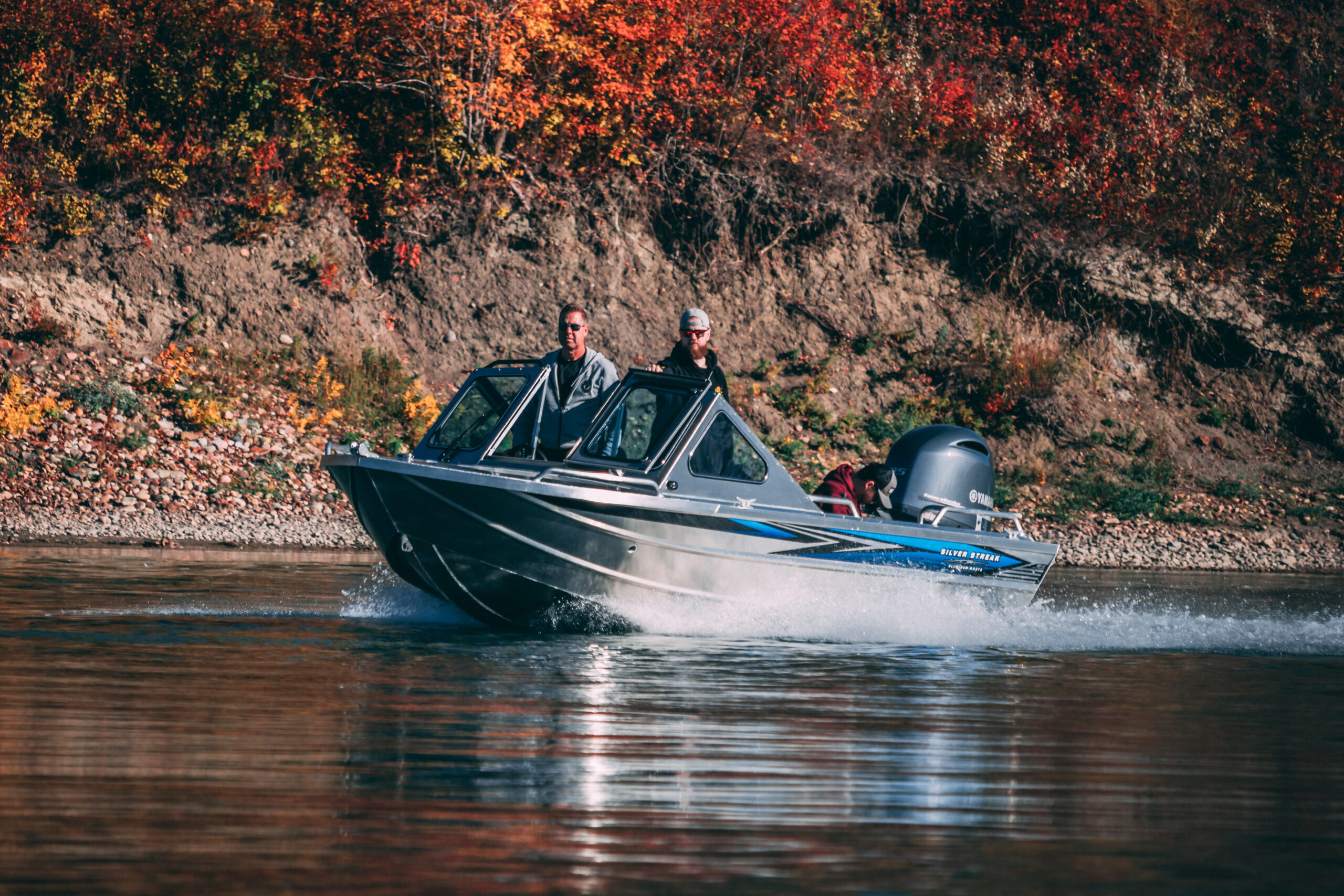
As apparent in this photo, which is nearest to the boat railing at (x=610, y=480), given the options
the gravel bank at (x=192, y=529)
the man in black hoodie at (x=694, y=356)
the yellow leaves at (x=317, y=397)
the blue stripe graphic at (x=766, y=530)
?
the blue stripe graphic at (x=766, y=530)

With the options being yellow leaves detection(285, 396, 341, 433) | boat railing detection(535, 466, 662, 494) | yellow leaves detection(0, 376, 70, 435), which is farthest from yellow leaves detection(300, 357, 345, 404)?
boat railing detection(535, 466, 662, 494)

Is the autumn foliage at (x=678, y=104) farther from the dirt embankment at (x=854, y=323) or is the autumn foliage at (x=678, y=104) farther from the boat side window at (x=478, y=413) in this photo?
the boat side window at (x=478, y=413)

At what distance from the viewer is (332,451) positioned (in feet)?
33.0

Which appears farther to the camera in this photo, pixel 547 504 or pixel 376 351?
pixel 376 351

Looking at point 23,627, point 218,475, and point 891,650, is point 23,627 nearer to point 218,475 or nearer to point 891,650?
point 891,650

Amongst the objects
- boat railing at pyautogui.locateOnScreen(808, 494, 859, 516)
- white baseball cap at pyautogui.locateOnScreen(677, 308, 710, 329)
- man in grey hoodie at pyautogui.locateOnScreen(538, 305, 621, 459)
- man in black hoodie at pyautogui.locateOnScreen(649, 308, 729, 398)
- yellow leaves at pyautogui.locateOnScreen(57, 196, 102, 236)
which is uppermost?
yellow leaves at pyautogui.locateOnScreen(57, 196, 102, 236)

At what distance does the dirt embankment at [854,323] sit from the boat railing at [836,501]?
998cm

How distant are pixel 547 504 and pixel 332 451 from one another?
1826 mm

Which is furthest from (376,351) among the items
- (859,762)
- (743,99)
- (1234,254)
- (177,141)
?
(859,762)

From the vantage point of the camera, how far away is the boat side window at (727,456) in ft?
33.0

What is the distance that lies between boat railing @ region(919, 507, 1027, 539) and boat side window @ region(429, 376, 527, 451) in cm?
347

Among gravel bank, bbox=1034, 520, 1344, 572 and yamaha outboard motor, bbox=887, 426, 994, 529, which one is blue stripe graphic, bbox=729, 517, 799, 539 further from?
gravel bank, bbox=1034, 520, 1344, 572

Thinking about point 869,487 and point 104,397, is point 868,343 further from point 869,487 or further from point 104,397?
point 869,487

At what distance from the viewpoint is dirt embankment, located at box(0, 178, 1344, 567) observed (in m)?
21.8
